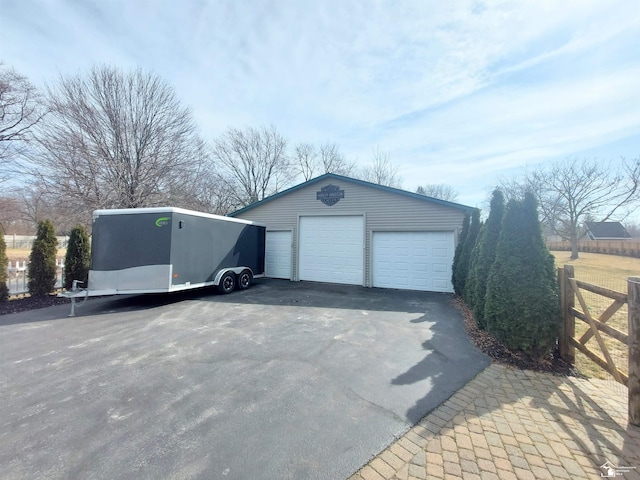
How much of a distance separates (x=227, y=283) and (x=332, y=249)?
4.19 m

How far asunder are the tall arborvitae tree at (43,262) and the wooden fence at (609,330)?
474 inches

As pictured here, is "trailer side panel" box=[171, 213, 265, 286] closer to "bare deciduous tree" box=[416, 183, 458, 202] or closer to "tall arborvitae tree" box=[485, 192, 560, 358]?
"tall arborvitae tree" box=[485, 192, 560, 358]

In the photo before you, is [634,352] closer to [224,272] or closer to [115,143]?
[224,272]

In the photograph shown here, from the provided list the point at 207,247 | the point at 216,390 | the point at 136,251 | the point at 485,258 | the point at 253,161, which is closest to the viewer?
the point at 216,390

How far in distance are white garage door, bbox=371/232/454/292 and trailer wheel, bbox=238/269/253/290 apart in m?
4.53

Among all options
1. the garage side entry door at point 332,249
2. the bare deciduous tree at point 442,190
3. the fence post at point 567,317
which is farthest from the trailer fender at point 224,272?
the bare deciduous tree at point 442,190

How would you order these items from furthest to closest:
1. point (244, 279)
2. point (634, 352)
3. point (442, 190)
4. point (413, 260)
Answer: point (442, 190) → point (413, 260) → point (244, 279) → point (634, 352)

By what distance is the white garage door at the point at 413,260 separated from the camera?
9490 mm

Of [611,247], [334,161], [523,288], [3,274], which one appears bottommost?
[3,274]

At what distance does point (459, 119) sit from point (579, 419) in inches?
357

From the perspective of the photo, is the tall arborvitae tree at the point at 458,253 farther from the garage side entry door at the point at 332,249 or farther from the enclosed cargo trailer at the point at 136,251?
the enclosed cargo trailer at the point at 136,251

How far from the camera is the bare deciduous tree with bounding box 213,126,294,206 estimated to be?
2662cm

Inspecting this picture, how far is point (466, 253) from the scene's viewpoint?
8.12m

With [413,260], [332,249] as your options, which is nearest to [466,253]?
[413,260]
